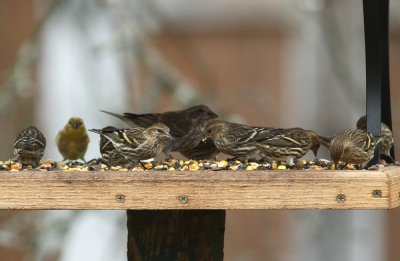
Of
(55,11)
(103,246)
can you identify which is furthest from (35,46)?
(103,246)

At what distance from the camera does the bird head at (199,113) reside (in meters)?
8.40

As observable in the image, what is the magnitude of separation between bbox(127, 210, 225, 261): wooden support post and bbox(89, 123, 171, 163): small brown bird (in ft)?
2.06

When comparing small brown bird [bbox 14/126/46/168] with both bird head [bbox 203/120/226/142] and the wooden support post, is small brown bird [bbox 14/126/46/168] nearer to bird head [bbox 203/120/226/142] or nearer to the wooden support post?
the wooden support post

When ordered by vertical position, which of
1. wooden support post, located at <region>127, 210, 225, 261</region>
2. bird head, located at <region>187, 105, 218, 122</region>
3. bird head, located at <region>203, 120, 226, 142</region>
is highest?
bird head, located at <region>187, 105, 218, 122</region>

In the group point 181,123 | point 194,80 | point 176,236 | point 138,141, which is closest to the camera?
point 176,236

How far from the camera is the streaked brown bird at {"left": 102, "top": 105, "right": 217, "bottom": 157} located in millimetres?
7723

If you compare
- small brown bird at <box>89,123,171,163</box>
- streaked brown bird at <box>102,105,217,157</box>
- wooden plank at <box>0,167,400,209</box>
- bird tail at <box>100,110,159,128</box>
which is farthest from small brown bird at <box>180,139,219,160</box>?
wooden plank at <box>0,167,400,209</box>

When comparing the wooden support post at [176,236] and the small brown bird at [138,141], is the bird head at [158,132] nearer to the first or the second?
the small brown bird at [138,141]

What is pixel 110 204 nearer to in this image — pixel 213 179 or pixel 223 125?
pixel 213 179

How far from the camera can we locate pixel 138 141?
21.8 ft

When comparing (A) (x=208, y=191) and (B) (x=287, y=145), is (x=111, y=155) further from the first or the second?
(A) (x=208, y=191)

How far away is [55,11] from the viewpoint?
899 cm

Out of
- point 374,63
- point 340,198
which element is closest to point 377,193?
point 340,198

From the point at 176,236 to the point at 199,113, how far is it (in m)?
2.55
